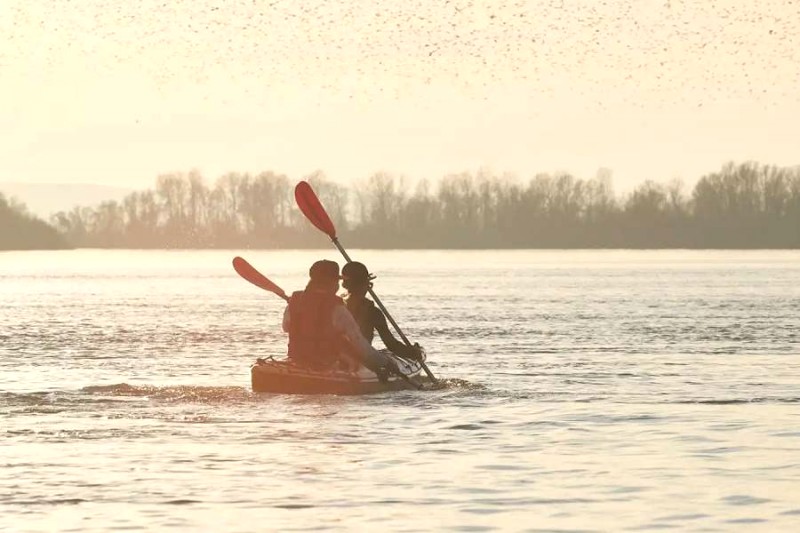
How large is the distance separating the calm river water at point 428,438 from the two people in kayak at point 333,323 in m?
0.70

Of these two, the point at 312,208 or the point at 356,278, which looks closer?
the point at 356,278

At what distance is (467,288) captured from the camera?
96.9 meters

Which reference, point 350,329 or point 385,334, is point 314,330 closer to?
point 350,329

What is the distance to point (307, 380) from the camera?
2731 centimetres

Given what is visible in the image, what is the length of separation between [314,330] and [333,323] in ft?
1.16

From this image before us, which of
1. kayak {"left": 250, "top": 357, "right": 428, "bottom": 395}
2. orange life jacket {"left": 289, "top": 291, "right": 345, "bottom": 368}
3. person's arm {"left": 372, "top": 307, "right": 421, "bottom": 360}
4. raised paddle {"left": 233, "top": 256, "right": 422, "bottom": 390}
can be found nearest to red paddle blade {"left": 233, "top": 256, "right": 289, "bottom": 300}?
raised paddle {"left": 233, "top": 256, "right": 422, "bottom": 390}

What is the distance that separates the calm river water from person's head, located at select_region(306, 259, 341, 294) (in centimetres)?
179

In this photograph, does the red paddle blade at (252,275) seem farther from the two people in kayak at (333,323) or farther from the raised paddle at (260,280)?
the two people in kayak at (333,323)

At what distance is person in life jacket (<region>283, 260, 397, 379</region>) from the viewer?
26.5m

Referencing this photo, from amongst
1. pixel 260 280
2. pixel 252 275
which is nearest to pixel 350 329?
pixel 260 280

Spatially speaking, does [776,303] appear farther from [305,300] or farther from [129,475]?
[129,475]

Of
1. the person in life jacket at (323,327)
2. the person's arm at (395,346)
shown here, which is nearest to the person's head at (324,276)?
the person in life jacket at (323,327)

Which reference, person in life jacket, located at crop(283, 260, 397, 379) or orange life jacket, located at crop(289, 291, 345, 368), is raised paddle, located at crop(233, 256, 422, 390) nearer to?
person in life jacket, located at crop(283, 260, 397, 379)

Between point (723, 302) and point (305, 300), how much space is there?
154 feet
